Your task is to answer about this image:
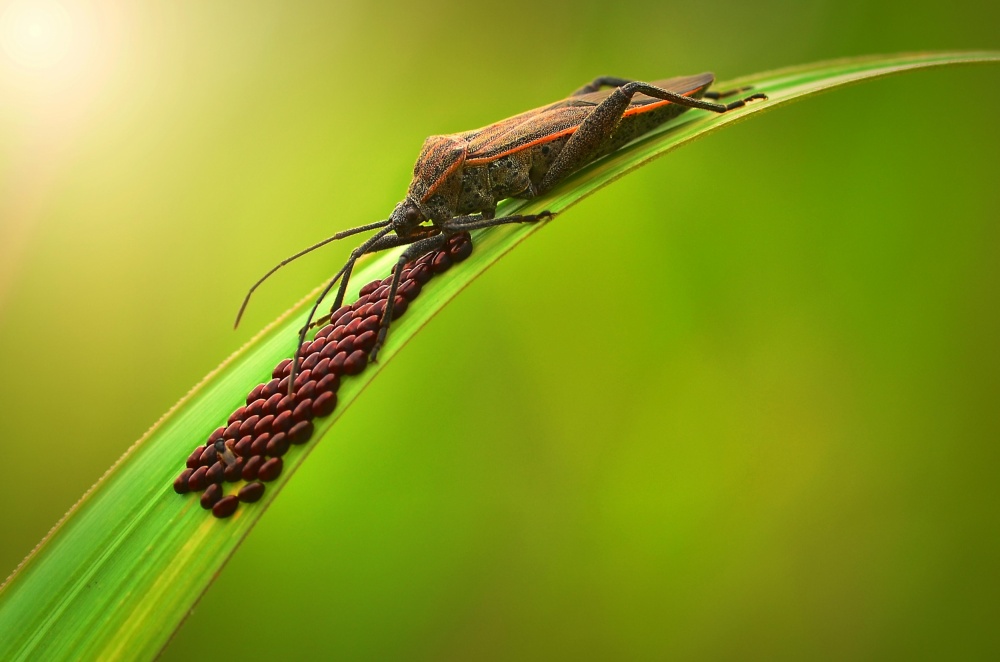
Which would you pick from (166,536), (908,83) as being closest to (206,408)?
(166,536)

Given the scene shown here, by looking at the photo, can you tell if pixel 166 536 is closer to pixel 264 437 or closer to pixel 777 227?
pixel 264 437

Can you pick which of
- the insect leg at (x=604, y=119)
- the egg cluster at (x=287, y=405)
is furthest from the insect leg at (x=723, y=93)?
the egg cluster at (x=287, y=405)

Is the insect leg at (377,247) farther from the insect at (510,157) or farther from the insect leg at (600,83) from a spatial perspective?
the insect leg at (600,83)

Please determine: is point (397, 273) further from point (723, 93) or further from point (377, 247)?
point (723, 93)

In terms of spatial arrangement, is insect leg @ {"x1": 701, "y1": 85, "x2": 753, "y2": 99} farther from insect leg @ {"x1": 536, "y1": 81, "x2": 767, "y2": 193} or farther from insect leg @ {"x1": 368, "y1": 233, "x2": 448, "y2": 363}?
insect leg @ {"x1": 368, "y1": 233, "x2": 448, "y2": 363}

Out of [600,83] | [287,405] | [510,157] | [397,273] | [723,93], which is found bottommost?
[287,405]

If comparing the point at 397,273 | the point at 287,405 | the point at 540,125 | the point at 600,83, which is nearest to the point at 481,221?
the point at 397,273

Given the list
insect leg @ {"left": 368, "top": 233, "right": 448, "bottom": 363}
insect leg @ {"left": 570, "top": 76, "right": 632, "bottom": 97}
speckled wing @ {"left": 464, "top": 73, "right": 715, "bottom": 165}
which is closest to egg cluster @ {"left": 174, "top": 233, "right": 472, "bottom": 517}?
insect leg @ {"left": 368, "top": 233, "right": 448, "bottom": 363}
